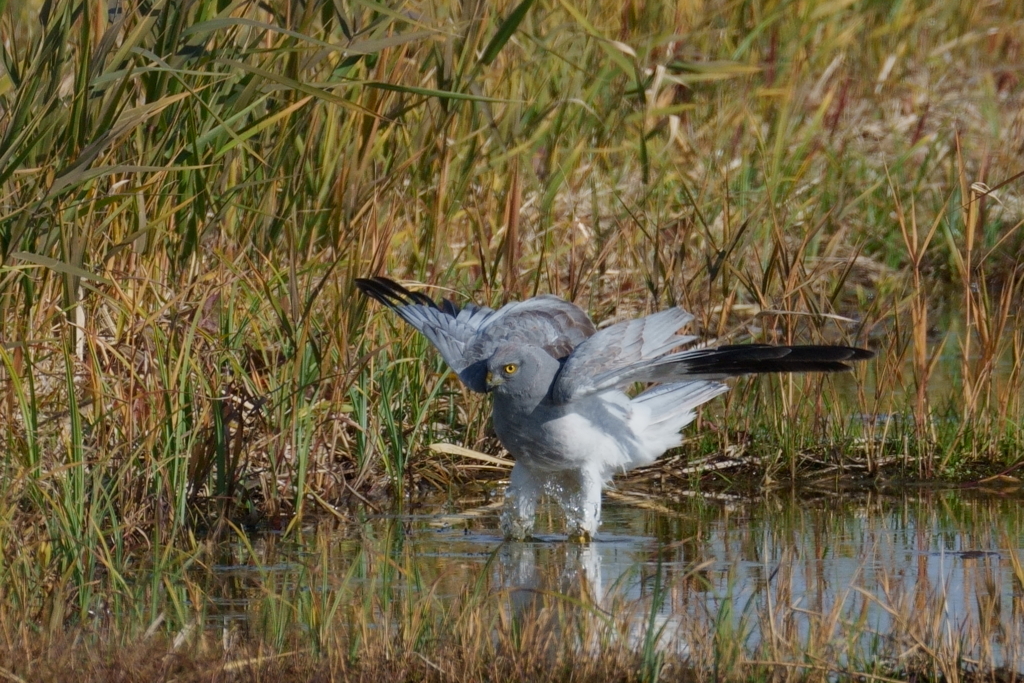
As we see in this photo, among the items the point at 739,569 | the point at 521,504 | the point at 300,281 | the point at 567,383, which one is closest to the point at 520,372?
the point at 567,383

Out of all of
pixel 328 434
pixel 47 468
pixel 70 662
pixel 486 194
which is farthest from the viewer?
pixel 486 194

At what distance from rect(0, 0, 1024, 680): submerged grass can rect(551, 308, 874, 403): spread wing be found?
0.67 metres

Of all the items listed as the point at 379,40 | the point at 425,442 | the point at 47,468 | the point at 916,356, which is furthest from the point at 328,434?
the point at 916,356

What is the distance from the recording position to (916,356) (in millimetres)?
5516

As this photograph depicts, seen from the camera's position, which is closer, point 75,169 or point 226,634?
point 226,634

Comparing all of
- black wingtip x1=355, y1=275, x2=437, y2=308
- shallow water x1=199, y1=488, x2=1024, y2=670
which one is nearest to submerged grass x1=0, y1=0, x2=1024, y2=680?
black wingtip x1=355, y1=275, x2=437, y2=308

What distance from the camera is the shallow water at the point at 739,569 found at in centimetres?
358

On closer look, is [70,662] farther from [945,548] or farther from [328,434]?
[945,548]

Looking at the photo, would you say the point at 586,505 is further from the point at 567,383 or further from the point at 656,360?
the point at 656,360

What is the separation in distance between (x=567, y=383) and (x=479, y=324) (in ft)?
2.33

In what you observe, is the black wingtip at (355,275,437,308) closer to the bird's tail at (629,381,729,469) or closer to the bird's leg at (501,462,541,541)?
the bird's leg at (501,462,541,541)

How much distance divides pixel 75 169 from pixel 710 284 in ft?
8.24

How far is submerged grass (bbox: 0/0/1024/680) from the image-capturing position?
4270 mm

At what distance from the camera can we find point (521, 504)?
16.9 feet
